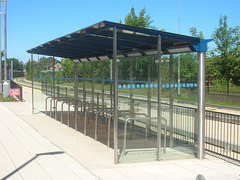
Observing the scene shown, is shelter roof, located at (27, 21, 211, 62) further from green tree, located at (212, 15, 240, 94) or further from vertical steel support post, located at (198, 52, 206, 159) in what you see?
green tree, located at (212, 15, 240, 94)

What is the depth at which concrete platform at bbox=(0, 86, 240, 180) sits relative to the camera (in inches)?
192

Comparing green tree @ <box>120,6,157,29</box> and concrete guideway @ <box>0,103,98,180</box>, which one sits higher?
green tree @ <box>120,6,157,29</box>

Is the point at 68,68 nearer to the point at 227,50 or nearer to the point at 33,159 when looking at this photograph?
the point at 33,159

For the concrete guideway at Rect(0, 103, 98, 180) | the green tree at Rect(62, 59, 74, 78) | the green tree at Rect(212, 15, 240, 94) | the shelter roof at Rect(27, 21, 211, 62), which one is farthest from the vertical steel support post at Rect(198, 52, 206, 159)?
the green tree at Rect(212, 15, 240, 94)

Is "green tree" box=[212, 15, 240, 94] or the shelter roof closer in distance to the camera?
the shelter roof

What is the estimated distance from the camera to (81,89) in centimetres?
1163

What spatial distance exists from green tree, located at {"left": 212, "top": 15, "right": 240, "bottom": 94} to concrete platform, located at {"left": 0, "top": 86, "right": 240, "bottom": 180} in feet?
47.3

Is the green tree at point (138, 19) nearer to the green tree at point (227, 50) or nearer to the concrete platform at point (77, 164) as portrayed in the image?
the green tree at point (227, 50)

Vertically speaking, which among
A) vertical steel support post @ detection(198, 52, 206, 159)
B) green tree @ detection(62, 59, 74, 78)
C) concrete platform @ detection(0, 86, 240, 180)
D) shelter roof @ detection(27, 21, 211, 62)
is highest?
shelter roof @ detection(27, 21, 211, 62)

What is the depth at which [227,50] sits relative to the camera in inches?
780

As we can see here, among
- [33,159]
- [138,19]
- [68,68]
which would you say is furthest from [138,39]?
[138,19]

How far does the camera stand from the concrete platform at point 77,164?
4867 mm

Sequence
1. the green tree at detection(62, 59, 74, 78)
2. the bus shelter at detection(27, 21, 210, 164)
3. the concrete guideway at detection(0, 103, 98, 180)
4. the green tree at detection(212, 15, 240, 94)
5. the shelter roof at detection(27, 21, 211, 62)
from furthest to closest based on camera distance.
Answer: the green tree at detection(212, 15, 240, 94) → the green tree at detection(62, 59, 74, 78) → the bus shelter at detection(27, 21, 210, 164) → the shelter roof at detection(27, 21, 211, 62) → the concrete guideway at detection(0, 103, 98, 180)

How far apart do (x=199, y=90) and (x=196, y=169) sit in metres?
1.59
